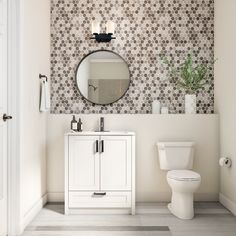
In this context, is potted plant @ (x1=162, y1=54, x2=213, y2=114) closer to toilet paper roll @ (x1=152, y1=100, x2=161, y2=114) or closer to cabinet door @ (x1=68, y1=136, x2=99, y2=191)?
toilet paper roll @ (x1=152, y1=100, x2=161, y2=114)

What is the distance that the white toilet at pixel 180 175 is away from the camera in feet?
11.4

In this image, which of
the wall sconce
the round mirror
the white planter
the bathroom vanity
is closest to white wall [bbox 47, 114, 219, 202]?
the white planter

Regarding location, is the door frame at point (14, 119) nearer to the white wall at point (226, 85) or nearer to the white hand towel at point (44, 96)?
the white hand towel at point (44, 96)

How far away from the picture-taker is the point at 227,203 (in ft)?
12.8

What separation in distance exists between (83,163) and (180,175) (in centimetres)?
97

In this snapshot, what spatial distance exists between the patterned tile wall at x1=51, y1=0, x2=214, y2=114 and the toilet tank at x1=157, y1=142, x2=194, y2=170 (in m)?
0.59

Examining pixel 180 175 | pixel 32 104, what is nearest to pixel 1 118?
pixel 32 104

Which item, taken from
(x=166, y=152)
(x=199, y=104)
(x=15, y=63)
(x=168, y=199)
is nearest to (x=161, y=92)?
(x=199, y=104)

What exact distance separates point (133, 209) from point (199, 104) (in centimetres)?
155

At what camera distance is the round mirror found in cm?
441

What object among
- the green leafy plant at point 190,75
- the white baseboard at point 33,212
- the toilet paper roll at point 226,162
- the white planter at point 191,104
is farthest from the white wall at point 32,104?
the toilet paper roll at point 226,162

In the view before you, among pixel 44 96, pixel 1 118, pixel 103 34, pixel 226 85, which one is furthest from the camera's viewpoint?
pixel 103 34

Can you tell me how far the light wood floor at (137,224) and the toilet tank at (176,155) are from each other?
1.55ft

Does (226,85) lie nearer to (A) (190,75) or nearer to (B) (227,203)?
(A) (190,75)
